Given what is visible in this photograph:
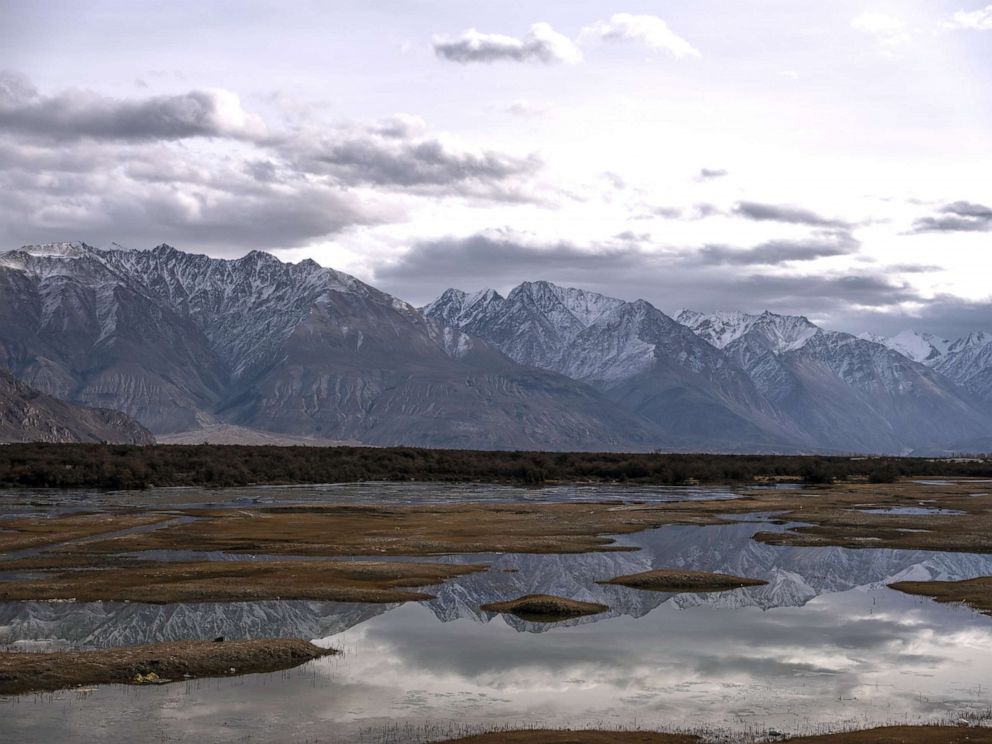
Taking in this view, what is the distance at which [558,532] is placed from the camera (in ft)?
237

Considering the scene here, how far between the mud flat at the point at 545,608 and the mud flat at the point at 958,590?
14.1 metres

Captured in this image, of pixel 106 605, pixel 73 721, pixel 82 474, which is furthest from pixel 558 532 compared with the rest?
pixel 82 474

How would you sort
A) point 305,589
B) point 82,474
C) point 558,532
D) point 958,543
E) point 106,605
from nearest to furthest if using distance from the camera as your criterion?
point 106,605 < point 305,589 < point 958,543 < point 558,532 < point 82,474

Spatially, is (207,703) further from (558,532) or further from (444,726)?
(558,532)

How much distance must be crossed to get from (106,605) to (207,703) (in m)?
15.0

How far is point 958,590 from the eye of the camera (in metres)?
49.9

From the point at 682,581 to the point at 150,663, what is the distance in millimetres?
25673

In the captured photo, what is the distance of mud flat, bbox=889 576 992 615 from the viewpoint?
1850 inches

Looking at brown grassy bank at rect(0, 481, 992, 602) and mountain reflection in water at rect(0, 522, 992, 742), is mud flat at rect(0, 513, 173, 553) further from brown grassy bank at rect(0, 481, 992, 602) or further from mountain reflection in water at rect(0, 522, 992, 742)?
mountain reflection in water at rect(0, 522, 992, 742)

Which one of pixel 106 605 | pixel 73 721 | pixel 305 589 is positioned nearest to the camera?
pixel 73 721

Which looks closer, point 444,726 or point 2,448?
point 444,726

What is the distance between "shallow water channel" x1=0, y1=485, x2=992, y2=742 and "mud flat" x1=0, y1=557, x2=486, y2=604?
53.6 inches

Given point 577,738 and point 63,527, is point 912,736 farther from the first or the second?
point 63,527

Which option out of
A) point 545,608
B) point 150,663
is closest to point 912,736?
point 545,608
